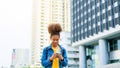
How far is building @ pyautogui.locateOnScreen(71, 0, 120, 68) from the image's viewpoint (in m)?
47.8

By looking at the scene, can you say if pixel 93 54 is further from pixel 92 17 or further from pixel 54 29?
pixel 54 29

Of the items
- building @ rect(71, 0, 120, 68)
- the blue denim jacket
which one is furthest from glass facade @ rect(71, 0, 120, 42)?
the blue denim jacket

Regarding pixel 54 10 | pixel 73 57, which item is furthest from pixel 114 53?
pixel 54 10

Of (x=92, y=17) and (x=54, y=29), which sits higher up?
(x=92, y=17)

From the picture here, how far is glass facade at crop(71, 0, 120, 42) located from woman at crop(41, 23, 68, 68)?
42.0m

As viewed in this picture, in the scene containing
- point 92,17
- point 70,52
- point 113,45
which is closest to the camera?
point 113,45

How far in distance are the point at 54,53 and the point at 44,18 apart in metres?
138

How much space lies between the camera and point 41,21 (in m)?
143

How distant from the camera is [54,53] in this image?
435cm

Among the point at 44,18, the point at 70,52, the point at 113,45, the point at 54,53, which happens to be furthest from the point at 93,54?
the point at 44,18

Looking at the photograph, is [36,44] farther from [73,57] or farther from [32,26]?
[73,57]

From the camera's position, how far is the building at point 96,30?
47816 mm

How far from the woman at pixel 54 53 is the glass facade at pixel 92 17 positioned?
42.0 meters

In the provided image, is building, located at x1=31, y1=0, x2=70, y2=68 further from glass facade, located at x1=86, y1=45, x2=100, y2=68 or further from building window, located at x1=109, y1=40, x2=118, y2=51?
building window, located at x1=109, y1=40, x2=118, y2=51
